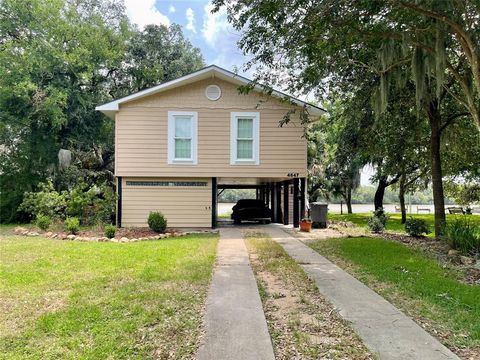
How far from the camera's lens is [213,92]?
14.2m

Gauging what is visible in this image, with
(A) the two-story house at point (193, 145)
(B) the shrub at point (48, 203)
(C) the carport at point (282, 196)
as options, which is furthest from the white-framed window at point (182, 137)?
(B) the shrub at point (48, 203)

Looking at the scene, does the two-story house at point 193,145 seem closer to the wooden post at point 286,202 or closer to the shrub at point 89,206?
the shrub at point 89,206

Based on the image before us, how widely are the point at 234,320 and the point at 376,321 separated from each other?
5.30ft

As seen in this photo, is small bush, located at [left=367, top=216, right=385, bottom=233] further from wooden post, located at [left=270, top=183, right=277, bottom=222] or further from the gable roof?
wooden post, located at [left=270, top=183, right=277, bottom=222]

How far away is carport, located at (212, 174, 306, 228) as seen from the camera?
14469 mm

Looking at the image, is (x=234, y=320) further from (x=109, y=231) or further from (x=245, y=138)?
(x=245, y=138)

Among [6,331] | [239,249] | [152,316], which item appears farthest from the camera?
[239,249]

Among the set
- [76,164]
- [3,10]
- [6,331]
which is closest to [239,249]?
[6,331]

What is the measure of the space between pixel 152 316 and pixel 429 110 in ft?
34.8

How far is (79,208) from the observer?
44.5ft

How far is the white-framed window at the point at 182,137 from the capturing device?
46.0 ft

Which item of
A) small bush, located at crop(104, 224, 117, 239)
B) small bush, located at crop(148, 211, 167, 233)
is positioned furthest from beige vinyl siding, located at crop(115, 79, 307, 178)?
small bush, located at crop(104, 224, 117, 239)

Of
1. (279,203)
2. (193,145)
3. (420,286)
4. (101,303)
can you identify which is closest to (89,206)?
(193,145)

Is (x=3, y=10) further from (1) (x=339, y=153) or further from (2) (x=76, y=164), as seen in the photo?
(1) (x=339, y=153)
